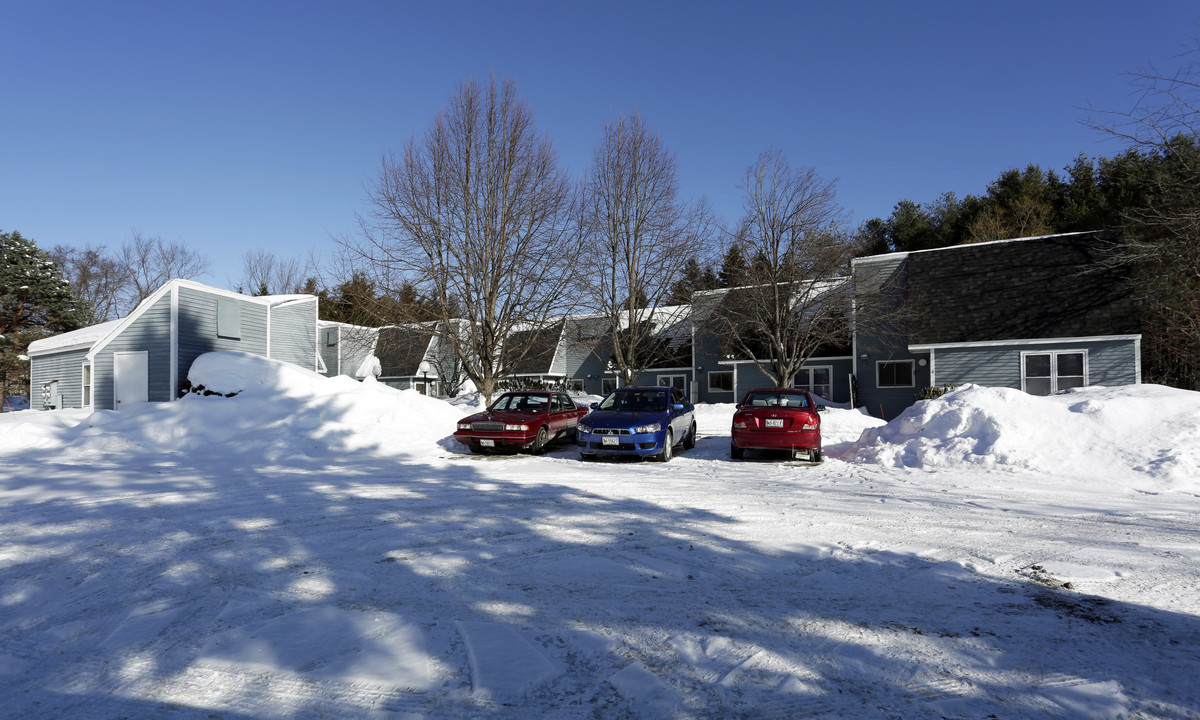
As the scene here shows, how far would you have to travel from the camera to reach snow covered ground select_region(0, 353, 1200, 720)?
321cm

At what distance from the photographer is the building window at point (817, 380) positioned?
97.7 ft

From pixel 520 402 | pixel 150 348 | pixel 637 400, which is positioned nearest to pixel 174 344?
pixel 150 348

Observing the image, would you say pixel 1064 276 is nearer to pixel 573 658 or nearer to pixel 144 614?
pixel 573 658

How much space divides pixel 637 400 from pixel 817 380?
18186 millimetres

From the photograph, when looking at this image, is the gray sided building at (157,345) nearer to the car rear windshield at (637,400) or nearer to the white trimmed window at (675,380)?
the car rear windshield at (637,400)

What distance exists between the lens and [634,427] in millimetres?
12930

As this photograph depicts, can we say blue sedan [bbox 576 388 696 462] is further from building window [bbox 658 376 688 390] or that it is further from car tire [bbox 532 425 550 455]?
building window [bbox 658 376 688 390]

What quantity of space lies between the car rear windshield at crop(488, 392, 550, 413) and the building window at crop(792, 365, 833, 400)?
57.5 feet

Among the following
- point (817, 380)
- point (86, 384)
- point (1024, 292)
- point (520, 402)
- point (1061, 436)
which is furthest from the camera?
point (817, 380)

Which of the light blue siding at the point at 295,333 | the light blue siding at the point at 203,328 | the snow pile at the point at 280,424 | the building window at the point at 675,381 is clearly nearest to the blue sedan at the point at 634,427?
the snow pile at the point at 280,424

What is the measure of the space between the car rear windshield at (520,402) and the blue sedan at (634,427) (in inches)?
67.4

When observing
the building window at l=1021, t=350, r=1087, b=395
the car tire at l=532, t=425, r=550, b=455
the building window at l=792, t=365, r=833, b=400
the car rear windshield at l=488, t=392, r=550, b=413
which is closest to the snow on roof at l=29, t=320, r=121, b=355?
the car rear windshield at l=488, t=392, r=550, b=413

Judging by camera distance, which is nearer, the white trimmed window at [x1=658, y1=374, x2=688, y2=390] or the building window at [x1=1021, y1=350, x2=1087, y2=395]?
the building window at [x1=1021, y1=350, x2=1087, y2=395]

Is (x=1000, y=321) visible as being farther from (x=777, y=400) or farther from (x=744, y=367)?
(x=777, y=400)
